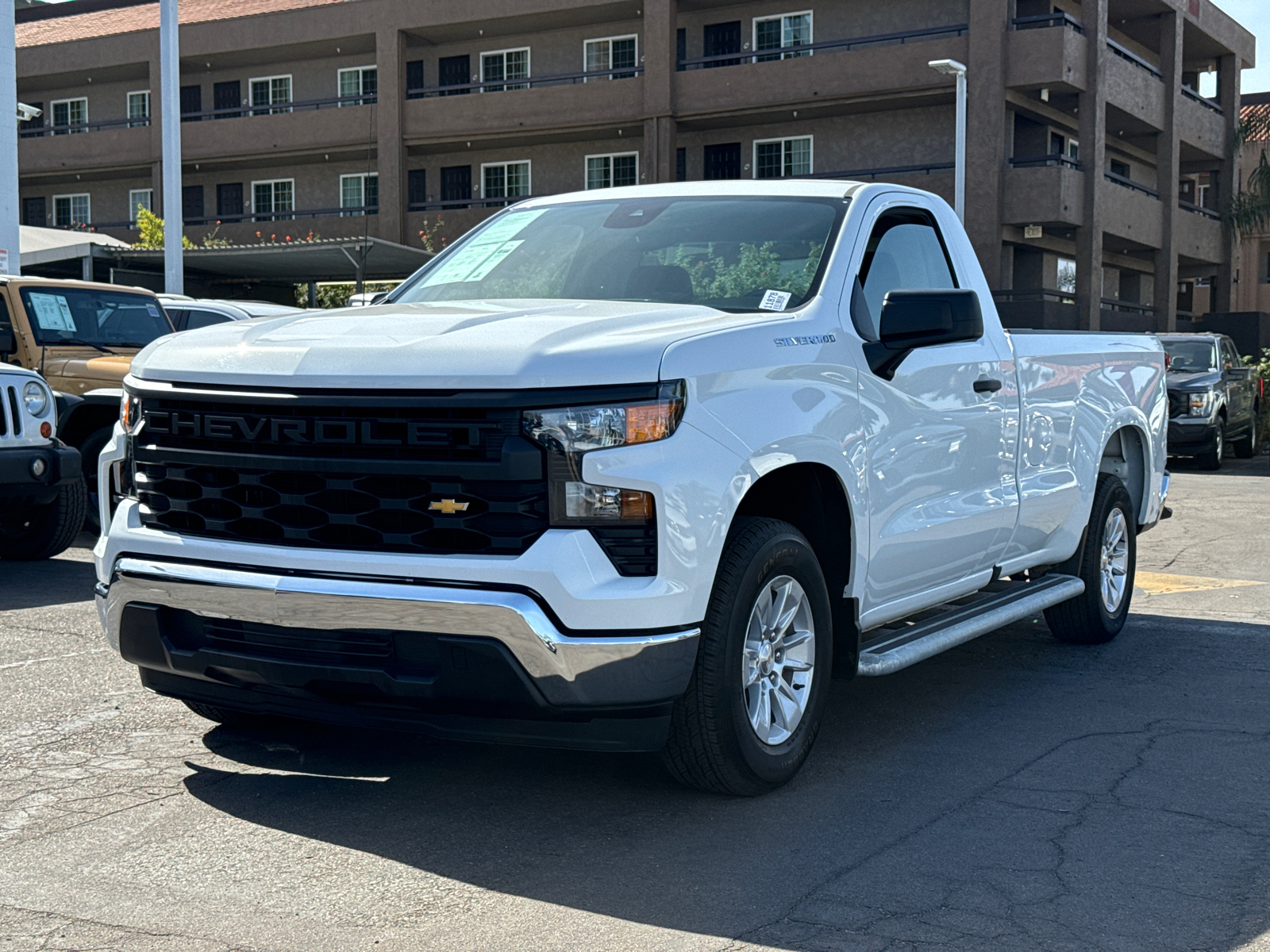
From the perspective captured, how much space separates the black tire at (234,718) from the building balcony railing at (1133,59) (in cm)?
3342

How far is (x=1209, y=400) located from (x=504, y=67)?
2457cm

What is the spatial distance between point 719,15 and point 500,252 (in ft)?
107

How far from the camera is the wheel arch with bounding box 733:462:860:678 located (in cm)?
491

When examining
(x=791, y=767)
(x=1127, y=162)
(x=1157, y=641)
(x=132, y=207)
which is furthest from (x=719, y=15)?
(x=791, y=767)

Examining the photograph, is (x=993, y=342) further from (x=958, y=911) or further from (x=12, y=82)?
(x=12, y=82)

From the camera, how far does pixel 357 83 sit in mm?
41938

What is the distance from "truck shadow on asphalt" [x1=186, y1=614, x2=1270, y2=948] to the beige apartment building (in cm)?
2856

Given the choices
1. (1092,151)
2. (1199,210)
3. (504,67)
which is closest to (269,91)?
(504,67)

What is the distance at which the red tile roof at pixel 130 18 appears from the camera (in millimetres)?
42875

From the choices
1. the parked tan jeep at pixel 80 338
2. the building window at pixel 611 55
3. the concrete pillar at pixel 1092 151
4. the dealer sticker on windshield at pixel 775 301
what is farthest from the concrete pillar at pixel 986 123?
the dealer sticker on windshield at pixel 775 301

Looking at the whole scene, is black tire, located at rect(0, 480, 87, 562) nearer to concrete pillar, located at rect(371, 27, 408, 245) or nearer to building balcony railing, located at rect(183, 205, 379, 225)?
concrete pillar, located at rect(371, 27, 408, 245)

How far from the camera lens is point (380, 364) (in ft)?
13.6

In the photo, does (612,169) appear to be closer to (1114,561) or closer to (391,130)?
(391,130)

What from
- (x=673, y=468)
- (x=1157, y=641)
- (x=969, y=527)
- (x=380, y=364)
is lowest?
(x=1157, y=641)
